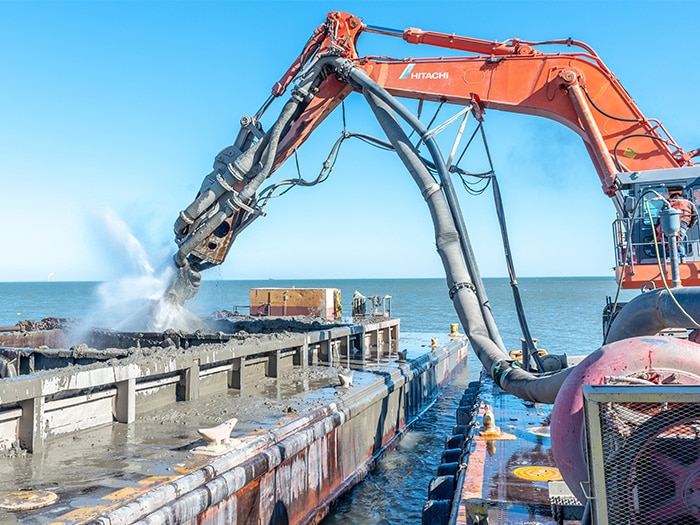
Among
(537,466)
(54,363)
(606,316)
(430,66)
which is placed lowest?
(537,466)

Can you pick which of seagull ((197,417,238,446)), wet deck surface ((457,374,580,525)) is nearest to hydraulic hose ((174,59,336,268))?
seagull ((197,417,238,446))

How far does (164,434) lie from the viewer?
6809 mm

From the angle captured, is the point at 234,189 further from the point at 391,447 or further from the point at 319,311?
the point at 319,311

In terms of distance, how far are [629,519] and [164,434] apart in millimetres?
5404

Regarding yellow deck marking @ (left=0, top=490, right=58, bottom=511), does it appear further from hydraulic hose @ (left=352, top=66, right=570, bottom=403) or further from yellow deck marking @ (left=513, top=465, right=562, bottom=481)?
yellow deck marking @ (left=513, top=465, right=562, bottom=481)

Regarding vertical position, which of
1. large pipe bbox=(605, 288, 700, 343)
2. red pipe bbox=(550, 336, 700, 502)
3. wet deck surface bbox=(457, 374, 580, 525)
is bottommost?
wet deck surface bbox=(457, 374, 580, 525)

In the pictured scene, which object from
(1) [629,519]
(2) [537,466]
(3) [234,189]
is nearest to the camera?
(1) [629,519]

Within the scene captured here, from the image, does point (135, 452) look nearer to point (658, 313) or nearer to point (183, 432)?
point (183, 432)

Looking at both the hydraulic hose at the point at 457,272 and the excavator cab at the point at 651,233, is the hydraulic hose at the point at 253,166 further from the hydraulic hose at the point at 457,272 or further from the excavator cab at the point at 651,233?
the excavator cab at the point at 651,233

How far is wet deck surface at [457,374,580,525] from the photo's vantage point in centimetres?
494

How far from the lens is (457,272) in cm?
847

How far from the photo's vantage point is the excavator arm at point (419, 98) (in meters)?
9.00

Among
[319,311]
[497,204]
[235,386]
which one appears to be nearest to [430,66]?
[497,204]

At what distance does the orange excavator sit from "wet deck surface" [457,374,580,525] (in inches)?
33.6
